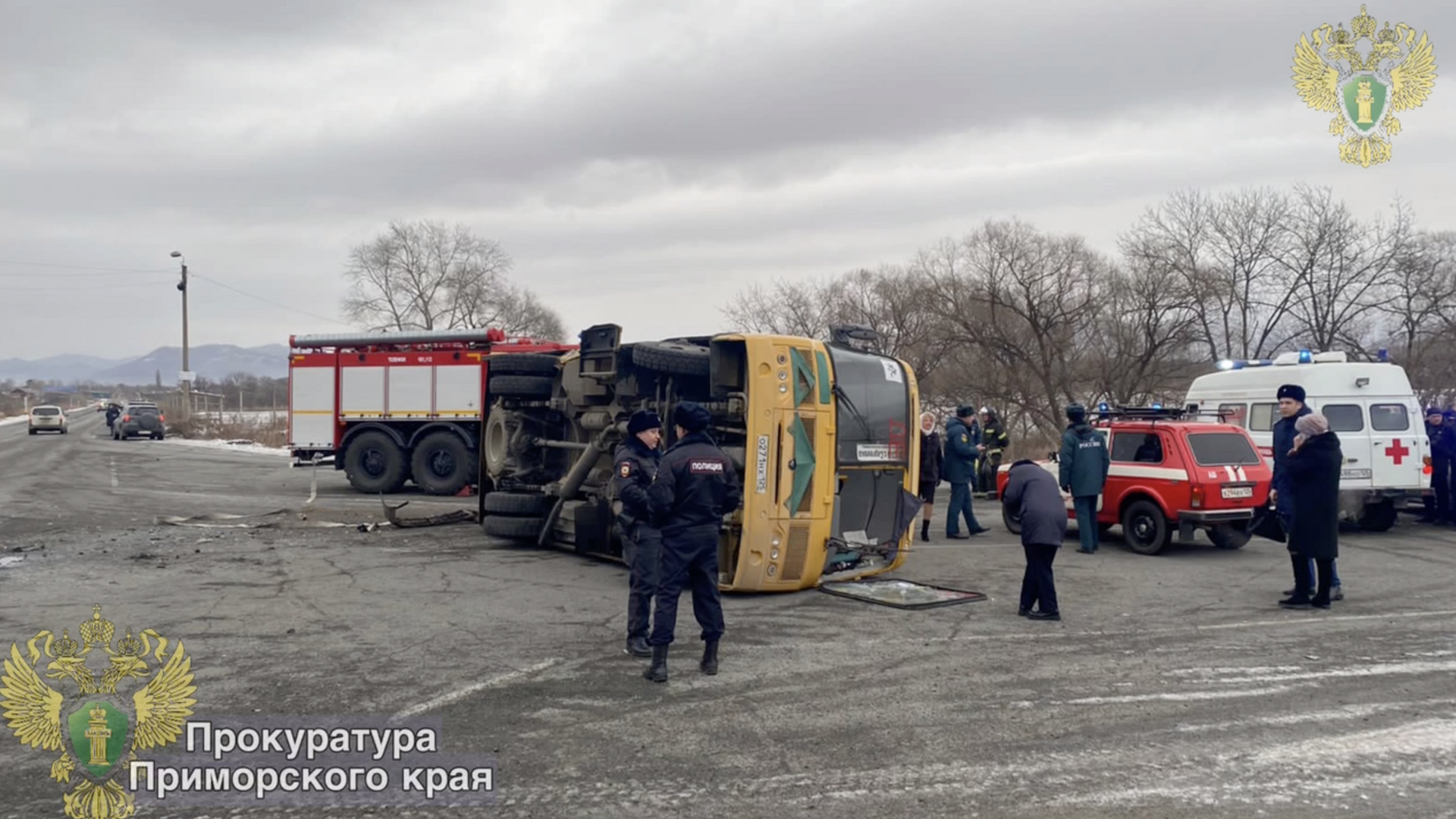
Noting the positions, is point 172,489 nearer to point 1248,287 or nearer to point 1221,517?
point 1221,517

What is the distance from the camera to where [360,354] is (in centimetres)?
1947

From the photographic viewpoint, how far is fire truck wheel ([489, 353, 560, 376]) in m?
12.0

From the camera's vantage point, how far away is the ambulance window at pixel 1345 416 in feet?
45.1

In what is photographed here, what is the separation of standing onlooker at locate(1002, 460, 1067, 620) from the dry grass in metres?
37.0

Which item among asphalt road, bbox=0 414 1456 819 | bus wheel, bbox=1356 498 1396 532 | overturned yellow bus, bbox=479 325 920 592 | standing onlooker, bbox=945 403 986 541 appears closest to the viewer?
asphalt road, bbox=0 414 1456 819

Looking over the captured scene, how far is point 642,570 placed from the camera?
6809 millimetres

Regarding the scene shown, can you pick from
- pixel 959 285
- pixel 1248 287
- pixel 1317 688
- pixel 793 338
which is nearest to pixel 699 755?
pixel 1317 688

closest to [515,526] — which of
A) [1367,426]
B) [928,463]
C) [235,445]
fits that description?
[928,463]

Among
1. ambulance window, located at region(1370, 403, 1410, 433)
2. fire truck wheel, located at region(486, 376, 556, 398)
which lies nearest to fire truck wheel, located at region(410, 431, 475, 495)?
fire truck wheel, located at region(486, 376, 556, 398)

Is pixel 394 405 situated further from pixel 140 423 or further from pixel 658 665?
pixel 140 423

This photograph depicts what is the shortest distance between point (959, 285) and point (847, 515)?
829 inches

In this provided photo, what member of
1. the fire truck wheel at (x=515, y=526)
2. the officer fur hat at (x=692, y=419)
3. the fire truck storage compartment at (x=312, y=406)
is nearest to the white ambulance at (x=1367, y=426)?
the fire truck wheel at (x=515, y=526)

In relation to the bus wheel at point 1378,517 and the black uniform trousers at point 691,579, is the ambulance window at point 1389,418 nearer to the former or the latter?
the bus wheel at point 1378,517

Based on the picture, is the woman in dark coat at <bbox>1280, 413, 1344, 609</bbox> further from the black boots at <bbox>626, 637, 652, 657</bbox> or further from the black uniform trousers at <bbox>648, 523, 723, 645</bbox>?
the black boots at <bbox>626, 637, 652, 657</bbox>
